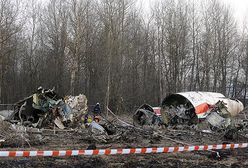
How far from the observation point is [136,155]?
27.8 ft

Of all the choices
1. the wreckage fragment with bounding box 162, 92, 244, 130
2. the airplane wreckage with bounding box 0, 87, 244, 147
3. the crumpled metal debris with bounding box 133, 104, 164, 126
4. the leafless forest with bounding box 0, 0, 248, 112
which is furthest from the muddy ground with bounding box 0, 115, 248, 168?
the leafless forest with bounding box 0, 0, 248, 112

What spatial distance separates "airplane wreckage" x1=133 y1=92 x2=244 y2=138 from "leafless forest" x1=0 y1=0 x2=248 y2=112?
549 inches

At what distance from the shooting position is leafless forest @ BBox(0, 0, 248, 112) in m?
32.2

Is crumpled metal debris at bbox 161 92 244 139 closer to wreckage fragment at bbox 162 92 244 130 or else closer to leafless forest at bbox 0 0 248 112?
wreckage fragment at bbox 162 92 244 130

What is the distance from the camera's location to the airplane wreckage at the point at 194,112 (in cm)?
1419

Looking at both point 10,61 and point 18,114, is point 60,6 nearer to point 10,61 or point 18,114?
point 10,61

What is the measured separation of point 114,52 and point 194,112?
57.3ft

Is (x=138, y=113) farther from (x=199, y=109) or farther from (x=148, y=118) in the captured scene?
(x=199, y=109)

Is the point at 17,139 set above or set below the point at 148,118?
above

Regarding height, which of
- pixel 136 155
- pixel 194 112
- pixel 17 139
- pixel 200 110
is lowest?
A: pixel 136 155

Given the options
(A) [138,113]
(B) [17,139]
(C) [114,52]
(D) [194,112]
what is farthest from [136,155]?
(C) [114,52]

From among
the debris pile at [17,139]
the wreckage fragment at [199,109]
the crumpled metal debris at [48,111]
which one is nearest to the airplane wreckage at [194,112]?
the wreckage fragment at [199,109]

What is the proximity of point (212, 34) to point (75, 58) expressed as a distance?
1851 centimetres

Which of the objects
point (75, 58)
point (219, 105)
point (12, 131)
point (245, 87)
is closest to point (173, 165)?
point (12, 131)
